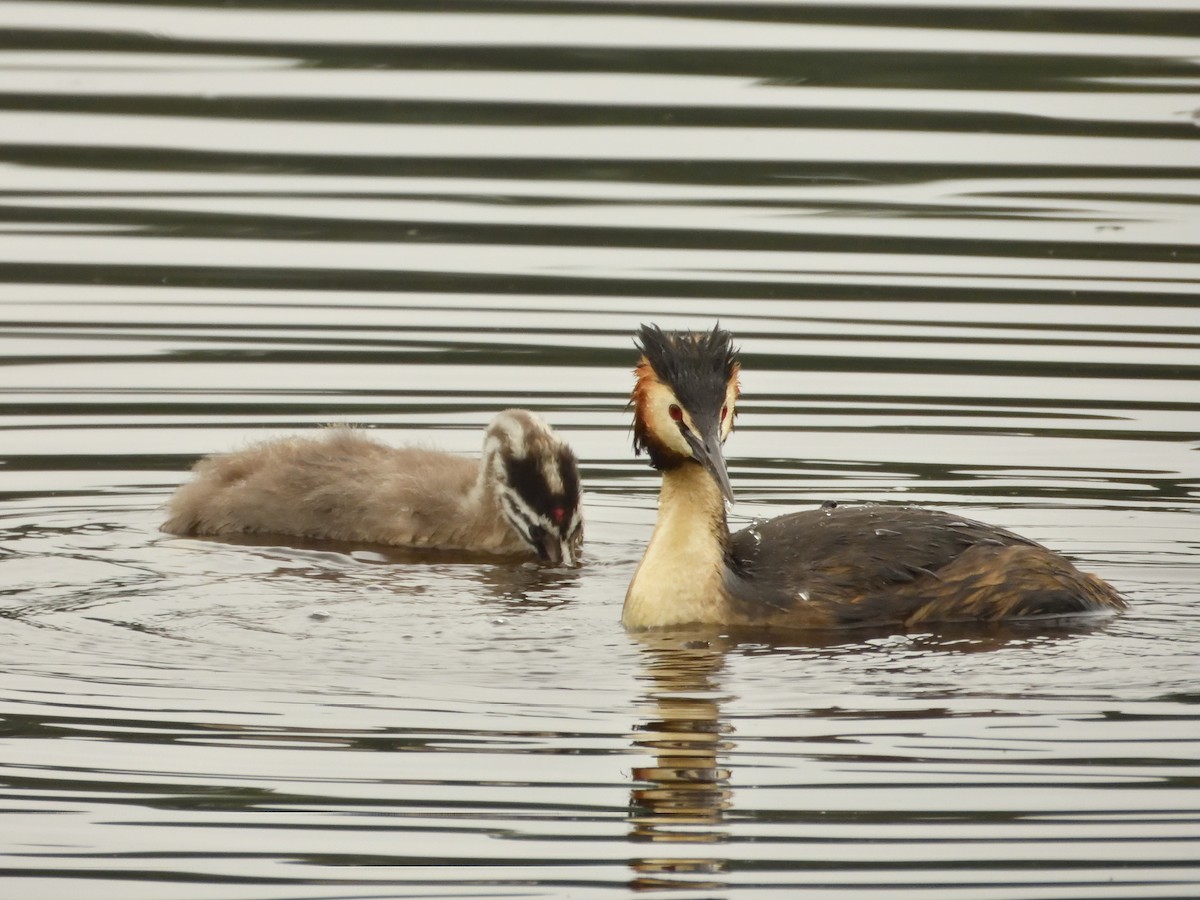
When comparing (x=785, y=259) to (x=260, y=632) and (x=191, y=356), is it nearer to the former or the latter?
(x=191, y=356)

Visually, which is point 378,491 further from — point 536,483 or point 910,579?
point 910,579

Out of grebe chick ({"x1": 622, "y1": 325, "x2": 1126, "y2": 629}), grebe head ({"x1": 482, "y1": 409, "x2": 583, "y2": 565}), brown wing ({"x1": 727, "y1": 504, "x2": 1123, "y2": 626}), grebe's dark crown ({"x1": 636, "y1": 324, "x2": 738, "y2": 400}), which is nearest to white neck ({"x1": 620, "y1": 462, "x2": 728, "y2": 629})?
grebe chick ({"x1": 622, "y1": 325, "x2": 1126, "y2": 629})

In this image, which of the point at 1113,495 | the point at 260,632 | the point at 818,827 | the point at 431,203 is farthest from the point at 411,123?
the point at 818,827

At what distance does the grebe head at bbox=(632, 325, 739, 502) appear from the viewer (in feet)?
35.7

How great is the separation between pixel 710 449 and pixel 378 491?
2888 mm

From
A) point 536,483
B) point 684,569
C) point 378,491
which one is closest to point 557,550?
point 536,483

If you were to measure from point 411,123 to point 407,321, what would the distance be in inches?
166

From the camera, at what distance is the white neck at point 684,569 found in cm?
1097

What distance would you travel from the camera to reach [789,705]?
9.66 metres

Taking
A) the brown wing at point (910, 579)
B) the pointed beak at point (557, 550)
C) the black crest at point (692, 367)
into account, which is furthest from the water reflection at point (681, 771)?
the pointed beak at point (557, 550)

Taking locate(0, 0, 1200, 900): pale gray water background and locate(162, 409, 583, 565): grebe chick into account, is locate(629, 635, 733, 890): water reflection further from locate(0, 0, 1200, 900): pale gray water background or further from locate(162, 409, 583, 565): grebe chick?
locate(162, 409, 583, 565): grebe chick

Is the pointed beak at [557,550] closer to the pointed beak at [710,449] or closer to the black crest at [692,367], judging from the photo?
the black crest at [692,367]

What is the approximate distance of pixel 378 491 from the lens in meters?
13.3

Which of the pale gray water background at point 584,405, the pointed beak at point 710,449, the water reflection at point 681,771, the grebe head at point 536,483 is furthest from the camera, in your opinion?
the grebe head at point 536,483
